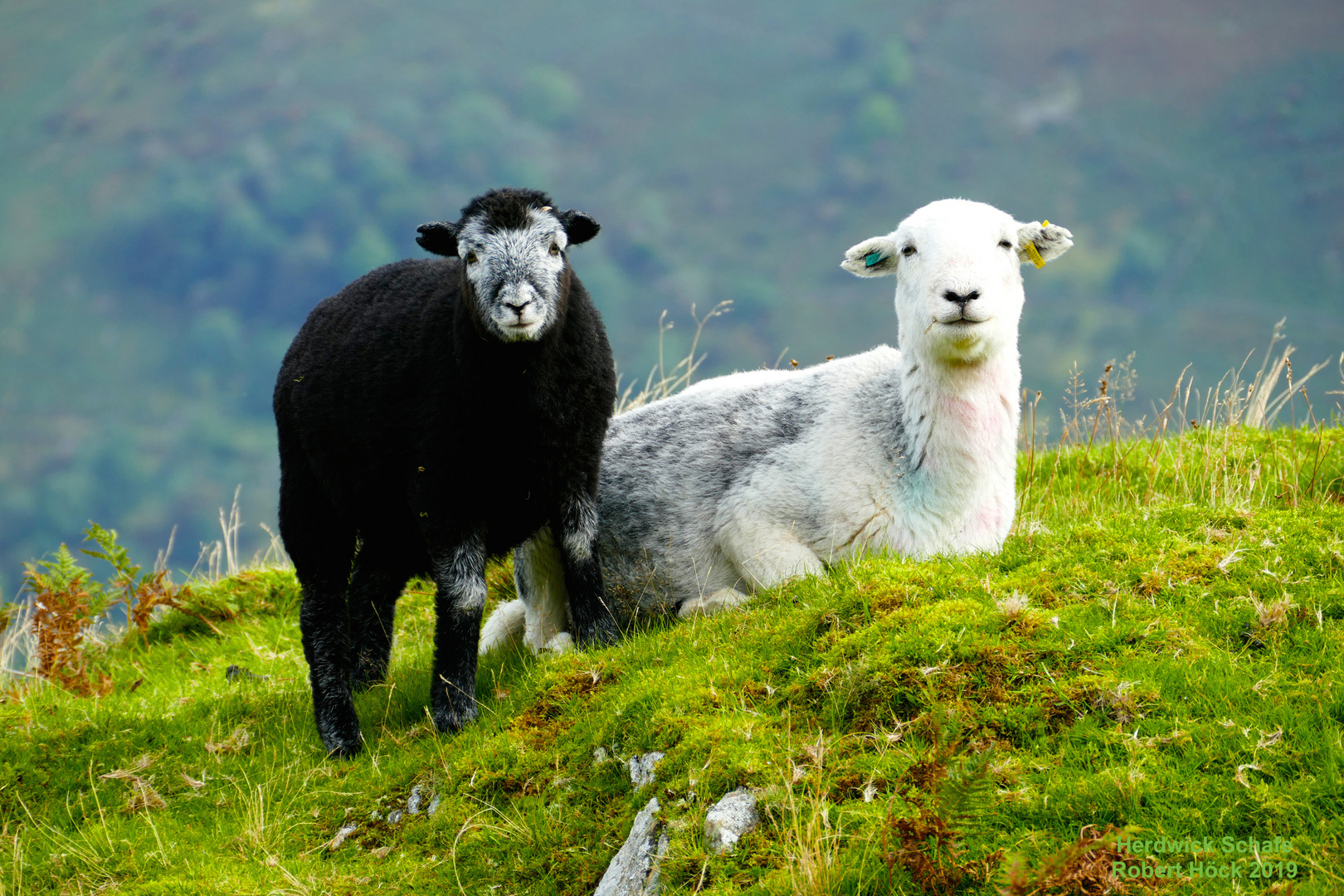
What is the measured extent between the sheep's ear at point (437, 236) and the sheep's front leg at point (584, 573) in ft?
6.39

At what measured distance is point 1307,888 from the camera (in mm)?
3625

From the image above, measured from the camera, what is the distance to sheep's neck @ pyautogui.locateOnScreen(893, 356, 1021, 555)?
24.8 feet

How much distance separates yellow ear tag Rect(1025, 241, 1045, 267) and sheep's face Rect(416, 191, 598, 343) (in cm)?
328

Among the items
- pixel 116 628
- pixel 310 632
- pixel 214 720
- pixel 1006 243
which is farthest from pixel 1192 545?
pixel 116 628

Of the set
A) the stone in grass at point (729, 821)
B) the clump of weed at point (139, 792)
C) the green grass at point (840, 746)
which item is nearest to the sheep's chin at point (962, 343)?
the green grass at point (840, 746)

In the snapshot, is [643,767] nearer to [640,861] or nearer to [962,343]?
[640,861]

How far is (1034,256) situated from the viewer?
773 centimetres

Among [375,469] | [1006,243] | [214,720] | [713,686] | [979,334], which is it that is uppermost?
[1006,243]

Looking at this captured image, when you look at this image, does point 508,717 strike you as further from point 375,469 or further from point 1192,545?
point 1192,545

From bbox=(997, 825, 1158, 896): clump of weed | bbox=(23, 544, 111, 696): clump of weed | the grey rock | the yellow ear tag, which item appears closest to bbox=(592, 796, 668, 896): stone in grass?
bbox=(997, 825, 1158, 896): clump of weed

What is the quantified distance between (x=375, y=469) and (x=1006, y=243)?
4.76 metres

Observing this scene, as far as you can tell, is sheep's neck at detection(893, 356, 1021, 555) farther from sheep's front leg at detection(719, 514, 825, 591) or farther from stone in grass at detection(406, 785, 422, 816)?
stone in grass at detection(406, 785, 422, 816)

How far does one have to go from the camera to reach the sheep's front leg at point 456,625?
6883mm

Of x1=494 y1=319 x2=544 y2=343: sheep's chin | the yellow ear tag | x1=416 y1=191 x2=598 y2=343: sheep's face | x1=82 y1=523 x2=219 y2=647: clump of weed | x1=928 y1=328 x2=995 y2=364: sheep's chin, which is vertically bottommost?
x1=82 y1=523 x2=219 y2=647: clump of weed
